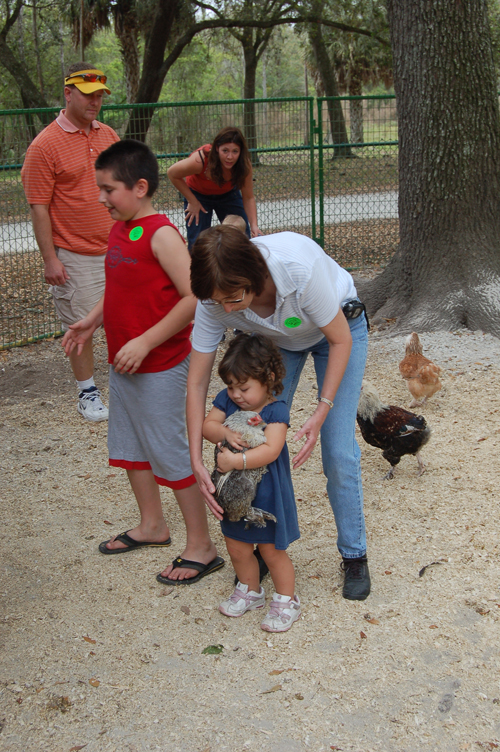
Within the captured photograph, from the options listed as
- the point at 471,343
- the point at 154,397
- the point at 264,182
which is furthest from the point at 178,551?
the point at 264,182

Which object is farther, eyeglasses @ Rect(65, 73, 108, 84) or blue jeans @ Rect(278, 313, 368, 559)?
eyeglasses @ Rect(65, 73, 108, 84)

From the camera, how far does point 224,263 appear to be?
2.05m

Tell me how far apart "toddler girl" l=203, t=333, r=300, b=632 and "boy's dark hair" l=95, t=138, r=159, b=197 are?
0.79 meters

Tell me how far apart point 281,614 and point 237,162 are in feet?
12.6

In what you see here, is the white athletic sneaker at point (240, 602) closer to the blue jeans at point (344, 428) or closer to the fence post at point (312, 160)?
the blue jeans at point (344, 428)

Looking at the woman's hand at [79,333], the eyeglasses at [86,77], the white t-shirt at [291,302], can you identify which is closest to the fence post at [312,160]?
the eyeglasses at [86,77]

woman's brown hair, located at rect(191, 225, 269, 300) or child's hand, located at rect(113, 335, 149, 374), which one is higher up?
woman's brown hair, located at rect(191, 225, 269, 300)

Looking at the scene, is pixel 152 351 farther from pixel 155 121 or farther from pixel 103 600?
pixel 155 121

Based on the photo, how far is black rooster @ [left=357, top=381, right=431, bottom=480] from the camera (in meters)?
3.71

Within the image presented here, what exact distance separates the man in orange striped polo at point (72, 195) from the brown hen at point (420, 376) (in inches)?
89.4

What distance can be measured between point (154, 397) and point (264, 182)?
642 centimetres

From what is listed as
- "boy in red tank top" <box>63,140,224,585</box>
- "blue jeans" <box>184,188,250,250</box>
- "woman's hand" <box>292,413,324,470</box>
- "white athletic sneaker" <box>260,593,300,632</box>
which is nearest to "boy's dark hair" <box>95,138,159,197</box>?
"boy in red tank top" <box>63,140,224,585</box>

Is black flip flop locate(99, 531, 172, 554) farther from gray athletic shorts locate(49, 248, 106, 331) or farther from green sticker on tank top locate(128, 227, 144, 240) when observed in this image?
gray athletic shorts locate(49, 248, 106, 331)

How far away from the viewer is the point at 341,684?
2.37 m
